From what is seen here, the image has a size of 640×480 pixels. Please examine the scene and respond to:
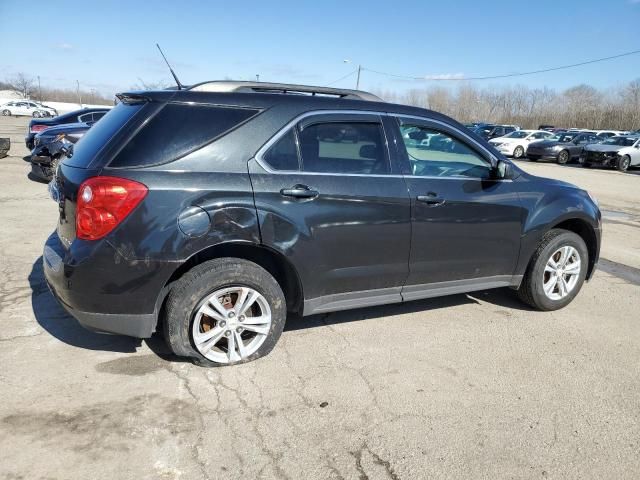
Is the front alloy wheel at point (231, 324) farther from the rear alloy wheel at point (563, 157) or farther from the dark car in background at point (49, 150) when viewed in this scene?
the rear alloy wheel at point (563, 157)

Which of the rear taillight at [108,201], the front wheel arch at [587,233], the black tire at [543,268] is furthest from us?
the front wheel arch at [587,233]

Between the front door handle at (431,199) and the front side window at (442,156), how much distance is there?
20 centimetres

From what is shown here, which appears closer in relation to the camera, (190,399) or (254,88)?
(190,399)

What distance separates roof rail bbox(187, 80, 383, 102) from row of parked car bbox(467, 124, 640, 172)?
18345mm

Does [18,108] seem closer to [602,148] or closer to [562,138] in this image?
[562,138]

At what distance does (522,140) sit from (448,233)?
27.4 meters

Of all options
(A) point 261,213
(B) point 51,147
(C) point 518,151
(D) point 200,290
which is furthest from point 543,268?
(C) point 518,151

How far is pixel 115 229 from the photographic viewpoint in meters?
2.96

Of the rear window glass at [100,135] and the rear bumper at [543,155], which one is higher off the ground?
the rear window glass at [100,135]

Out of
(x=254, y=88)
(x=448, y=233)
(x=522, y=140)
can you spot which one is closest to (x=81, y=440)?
(x=254, y=88)

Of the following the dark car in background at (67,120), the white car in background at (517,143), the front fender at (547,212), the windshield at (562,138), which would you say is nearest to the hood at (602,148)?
the windshield at (562,138)

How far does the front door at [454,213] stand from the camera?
12.8 feet

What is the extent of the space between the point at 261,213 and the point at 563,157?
27.1m

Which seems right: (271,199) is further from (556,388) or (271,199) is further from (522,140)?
(522,140)
